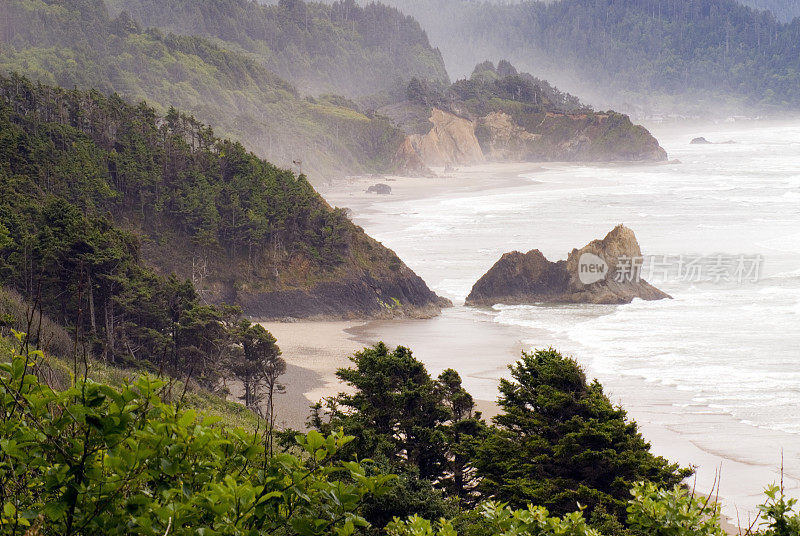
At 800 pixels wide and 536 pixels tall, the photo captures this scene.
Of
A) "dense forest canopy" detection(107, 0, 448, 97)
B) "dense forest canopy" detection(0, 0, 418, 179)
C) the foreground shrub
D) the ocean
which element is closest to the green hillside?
the ocean

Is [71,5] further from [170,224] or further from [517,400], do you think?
[517,400]

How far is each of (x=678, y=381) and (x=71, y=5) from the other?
121m

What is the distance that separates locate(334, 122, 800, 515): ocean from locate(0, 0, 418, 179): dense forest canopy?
24.4 m

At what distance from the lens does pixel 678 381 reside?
24.7 metres

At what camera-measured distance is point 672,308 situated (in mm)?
35375

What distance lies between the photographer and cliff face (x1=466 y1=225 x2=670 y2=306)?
37531mm

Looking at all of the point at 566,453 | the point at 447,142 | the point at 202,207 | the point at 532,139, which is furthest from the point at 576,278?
the point at 532,139

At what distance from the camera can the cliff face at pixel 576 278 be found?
37531 mm

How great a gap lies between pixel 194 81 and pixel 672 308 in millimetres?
86387

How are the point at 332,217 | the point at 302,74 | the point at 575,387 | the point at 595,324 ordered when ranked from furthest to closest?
1. the point at 302,74
2. the point at 332,217
3. the point at 595,324
4. the point at 575,387

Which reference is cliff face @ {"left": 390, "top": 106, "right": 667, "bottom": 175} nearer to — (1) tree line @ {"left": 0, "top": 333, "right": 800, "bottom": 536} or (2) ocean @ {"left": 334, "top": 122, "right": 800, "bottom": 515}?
(2) ocean @ {"left": 334, "top": 122, "right": 800, "bottom": 515}

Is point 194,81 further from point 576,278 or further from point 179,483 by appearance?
point 179,483

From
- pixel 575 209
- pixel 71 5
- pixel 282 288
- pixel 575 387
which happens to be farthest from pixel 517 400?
pixel 71 5

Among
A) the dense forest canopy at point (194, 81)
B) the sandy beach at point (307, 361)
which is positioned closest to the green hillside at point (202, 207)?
the sandy beach at point (307, 361)
